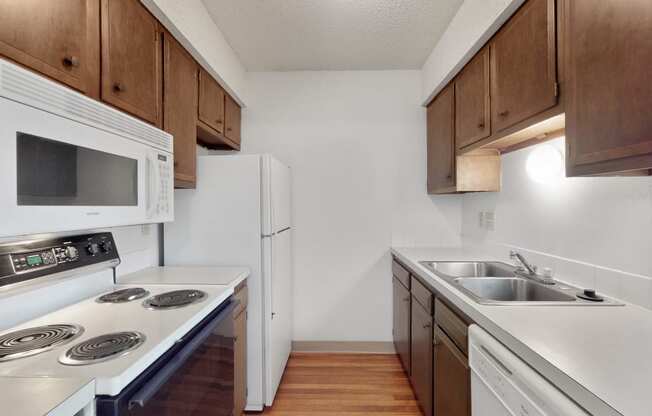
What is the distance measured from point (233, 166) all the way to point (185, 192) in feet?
1.12

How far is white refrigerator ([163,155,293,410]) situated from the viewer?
1959 mm

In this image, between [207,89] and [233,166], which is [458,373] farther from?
[207,89]

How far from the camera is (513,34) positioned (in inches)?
57.5

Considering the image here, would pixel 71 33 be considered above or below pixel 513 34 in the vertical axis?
below

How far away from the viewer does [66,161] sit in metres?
0.93

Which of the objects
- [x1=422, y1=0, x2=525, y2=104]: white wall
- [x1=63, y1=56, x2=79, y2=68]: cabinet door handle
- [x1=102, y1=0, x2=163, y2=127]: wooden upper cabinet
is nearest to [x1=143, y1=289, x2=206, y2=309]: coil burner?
[x1=102, y1=0, x2=163, y2=127]: wooden upper cabinet

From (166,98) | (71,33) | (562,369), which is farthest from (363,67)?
(562,369)

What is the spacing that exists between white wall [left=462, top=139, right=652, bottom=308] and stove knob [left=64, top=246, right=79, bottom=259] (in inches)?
83.5

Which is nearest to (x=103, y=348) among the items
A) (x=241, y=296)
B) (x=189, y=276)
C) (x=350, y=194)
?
(x=189, y=276)

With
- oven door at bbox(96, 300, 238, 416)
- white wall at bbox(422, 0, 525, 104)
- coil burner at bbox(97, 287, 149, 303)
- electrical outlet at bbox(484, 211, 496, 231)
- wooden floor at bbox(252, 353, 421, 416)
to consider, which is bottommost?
wooden floor at bbox(252, 353, 421, 416)

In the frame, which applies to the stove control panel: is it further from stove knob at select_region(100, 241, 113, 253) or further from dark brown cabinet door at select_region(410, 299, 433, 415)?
dark brown cabinet door at select_region(410, 299, 433, 415)

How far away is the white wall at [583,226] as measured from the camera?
3.92 ft

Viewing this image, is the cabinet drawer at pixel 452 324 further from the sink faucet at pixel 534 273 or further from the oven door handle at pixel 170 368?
the oven door handle at pixel 170 368

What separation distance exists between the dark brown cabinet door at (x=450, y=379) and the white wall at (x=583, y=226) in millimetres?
673
